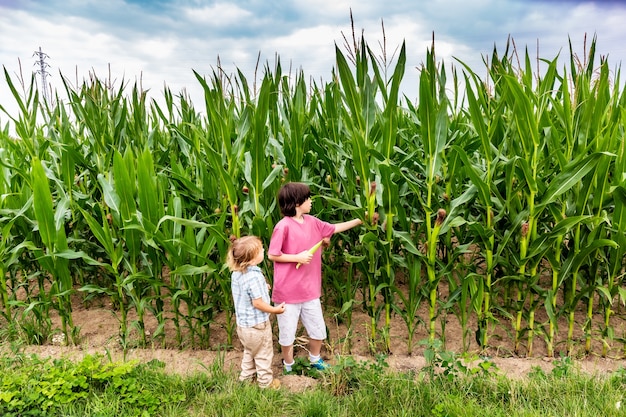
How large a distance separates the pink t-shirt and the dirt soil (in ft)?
1.41

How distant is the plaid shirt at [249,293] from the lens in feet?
9.71

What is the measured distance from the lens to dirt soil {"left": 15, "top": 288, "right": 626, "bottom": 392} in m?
3.34

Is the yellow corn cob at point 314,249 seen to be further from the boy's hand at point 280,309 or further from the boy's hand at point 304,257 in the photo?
the boy's hand at point 280,309

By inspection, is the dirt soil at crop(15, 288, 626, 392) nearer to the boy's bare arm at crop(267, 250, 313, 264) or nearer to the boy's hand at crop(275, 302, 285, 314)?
the boy's hand at crop(275, 302, 285, 314)

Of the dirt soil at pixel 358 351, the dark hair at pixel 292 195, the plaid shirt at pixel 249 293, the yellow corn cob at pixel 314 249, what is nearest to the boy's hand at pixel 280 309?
the plaid shirt at pixel 249 293

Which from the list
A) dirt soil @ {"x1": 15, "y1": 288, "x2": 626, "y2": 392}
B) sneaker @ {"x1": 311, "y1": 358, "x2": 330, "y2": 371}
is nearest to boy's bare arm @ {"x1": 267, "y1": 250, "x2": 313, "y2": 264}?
dirt soil @ {"x1": 15, "y1": 288, "x2": 626, "y2": 392}

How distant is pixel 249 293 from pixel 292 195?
68 cm

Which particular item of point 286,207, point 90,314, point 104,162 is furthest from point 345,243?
point 90,314

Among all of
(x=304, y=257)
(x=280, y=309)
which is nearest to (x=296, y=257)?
(x=304, y=257)

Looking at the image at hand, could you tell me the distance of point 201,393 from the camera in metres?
2.93

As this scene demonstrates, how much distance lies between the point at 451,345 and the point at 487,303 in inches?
21.0

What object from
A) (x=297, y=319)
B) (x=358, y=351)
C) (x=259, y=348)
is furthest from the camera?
(x=358, y=351)

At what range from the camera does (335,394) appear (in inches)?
117

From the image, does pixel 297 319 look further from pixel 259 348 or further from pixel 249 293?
pixel 249 293
